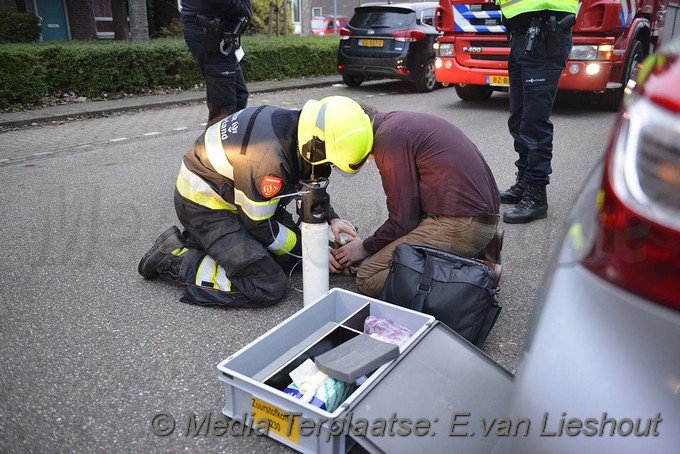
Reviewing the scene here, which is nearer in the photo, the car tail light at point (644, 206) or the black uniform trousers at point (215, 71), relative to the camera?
the car tail light at point (644, 206)

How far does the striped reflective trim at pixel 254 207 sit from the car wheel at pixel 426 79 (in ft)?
27.8

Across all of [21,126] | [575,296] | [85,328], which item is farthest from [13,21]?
[575,296]

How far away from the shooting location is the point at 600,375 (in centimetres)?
89

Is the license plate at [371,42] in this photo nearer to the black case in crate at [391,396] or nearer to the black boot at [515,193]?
the black boot at [515,193]

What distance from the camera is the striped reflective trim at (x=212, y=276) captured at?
2998 mm

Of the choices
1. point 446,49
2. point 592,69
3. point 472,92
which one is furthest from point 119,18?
point 592,69

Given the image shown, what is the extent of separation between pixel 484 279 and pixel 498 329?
395 millimetres

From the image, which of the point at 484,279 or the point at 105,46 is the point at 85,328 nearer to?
the point at 484,279

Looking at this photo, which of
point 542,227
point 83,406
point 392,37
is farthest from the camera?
point 392,37

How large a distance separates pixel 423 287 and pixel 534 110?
2178mm

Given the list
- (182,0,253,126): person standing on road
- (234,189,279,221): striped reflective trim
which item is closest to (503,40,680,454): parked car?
(234,189,279,221): striped reflective trim

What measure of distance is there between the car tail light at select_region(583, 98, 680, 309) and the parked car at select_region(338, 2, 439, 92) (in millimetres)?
9915

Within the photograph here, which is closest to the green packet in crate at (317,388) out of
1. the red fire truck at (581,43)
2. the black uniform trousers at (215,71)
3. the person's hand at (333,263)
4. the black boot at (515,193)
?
the person's hand at (333,263)

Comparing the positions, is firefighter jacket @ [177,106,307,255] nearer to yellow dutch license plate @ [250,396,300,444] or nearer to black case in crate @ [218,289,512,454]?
black case in crate @ [218,289,512,454]
